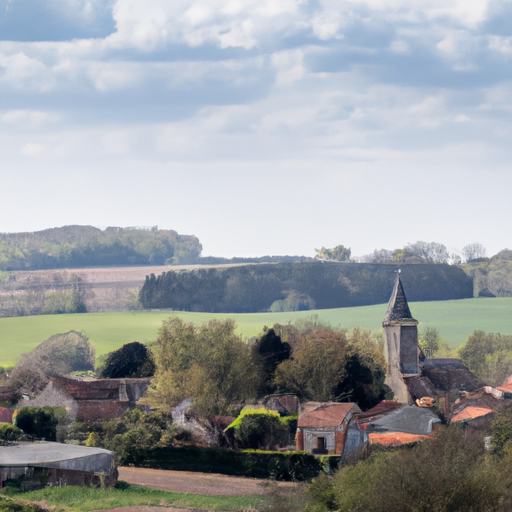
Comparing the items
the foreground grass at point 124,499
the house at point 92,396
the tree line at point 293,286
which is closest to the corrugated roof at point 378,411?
the foreground grass at point 124,499

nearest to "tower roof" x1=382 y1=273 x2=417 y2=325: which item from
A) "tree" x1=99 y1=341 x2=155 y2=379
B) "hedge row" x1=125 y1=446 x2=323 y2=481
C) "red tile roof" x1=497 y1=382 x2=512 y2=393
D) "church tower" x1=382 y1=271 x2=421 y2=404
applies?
"church tower" x1=382 y1=271 x2=421 y2=404

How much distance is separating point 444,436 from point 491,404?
15.8 m

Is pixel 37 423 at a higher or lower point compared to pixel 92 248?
lower

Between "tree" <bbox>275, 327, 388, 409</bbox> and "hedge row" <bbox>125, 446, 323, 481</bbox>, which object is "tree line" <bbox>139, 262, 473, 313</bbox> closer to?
"tree" <bbox>275, 327, 388, 409</bbox>

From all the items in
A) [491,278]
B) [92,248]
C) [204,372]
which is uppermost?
[92,248]

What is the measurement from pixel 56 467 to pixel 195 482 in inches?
274

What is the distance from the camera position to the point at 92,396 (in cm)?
6059

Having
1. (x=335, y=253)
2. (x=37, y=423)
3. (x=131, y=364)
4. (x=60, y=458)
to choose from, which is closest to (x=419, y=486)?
(x=60, y=458)

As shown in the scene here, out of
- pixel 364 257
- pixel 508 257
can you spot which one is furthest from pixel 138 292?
pixel 508 257

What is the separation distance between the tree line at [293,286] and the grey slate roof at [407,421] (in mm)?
71179

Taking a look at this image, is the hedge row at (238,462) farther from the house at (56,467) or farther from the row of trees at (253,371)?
the row of trees at (253,371)

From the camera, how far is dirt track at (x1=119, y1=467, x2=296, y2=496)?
45.2m

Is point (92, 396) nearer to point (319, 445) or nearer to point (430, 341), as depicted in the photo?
point (319, 445)

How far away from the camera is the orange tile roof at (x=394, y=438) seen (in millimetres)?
48881
